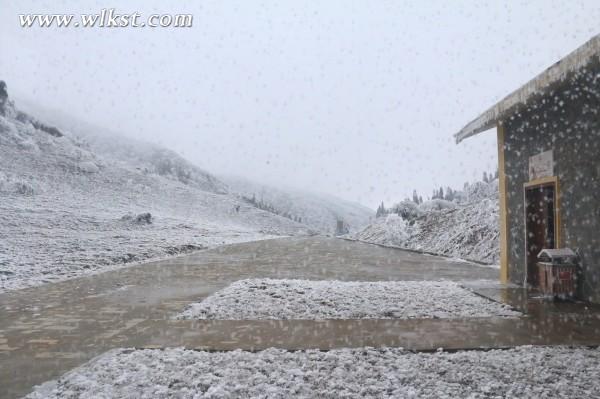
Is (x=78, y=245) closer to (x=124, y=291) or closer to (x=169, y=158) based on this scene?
(x=124, y=291)

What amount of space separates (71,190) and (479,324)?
56887mm

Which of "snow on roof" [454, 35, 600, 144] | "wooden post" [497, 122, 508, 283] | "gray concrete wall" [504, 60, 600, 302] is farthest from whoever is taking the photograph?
"wooden post" [497, 122, 508, 283]

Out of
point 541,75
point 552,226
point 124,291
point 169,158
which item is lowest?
point 124,291

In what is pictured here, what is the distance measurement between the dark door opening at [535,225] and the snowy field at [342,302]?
1.63 m

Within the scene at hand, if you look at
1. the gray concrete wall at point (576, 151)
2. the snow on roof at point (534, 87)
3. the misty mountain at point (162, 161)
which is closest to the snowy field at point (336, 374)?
the gray concrete wall at point (576, 151)

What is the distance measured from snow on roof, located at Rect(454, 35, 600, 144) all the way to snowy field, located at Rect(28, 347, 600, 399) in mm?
3891

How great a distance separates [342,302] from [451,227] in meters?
17.6

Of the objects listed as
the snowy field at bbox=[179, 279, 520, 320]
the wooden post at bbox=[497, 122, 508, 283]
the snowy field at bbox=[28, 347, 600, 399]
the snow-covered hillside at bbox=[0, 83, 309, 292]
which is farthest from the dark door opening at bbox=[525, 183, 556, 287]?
the snow-covered hillside at bbox=[0, 83, 309, 292]

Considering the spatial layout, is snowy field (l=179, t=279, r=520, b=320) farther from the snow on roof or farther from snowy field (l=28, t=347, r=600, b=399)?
the snow on roof

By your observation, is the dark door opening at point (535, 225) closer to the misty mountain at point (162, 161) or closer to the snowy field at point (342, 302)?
the snowy field at point (342, 302)

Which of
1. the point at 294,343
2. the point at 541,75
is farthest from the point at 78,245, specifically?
the point at 541,75

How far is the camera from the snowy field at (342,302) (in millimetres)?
6438

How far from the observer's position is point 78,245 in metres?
19.2

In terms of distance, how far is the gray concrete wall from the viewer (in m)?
7.09
